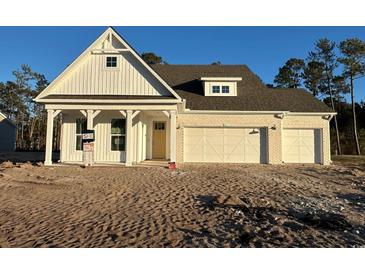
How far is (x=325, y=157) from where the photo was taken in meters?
15.8

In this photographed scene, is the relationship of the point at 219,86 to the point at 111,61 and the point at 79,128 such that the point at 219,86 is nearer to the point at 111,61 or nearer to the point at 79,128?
the point at 111,61

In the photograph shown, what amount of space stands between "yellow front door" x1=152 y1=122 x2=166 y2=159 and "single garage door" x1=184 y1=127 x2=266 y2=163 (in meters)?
2.00

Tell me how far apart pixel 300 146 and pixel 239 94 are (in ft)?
16.8

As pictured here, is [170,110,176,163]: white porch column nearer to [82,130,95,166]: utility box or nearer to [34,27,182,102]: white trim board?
[34,27,182,102]: white trim board

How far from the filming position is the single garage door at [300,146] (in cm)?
1614

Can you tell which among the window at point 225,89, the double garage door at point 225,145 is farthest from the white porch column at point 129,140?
the window at point 225,89

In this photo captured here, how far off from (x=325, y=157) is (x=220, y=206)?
40.0 feet

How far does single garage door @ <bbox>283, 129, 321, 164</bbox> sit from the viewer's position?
53.0 feet

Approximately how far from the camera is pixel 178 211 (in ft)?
19.1

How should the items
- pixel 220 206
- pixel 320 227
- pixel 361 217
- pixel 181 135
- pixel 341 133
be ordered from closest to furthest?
pixel 320 227 → pixel 361 217 → pixel 220 206 → pixel 181 135 → pixel 341 133

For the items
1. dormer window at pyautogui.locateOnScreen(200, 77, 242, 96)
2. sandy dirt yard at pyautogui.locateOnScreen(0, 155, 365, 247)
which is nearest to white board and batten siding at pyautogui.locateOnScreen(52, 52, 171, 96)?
sandy dirt yard at pyautogui.locateOnScreen(0, 155, 365, 247)
